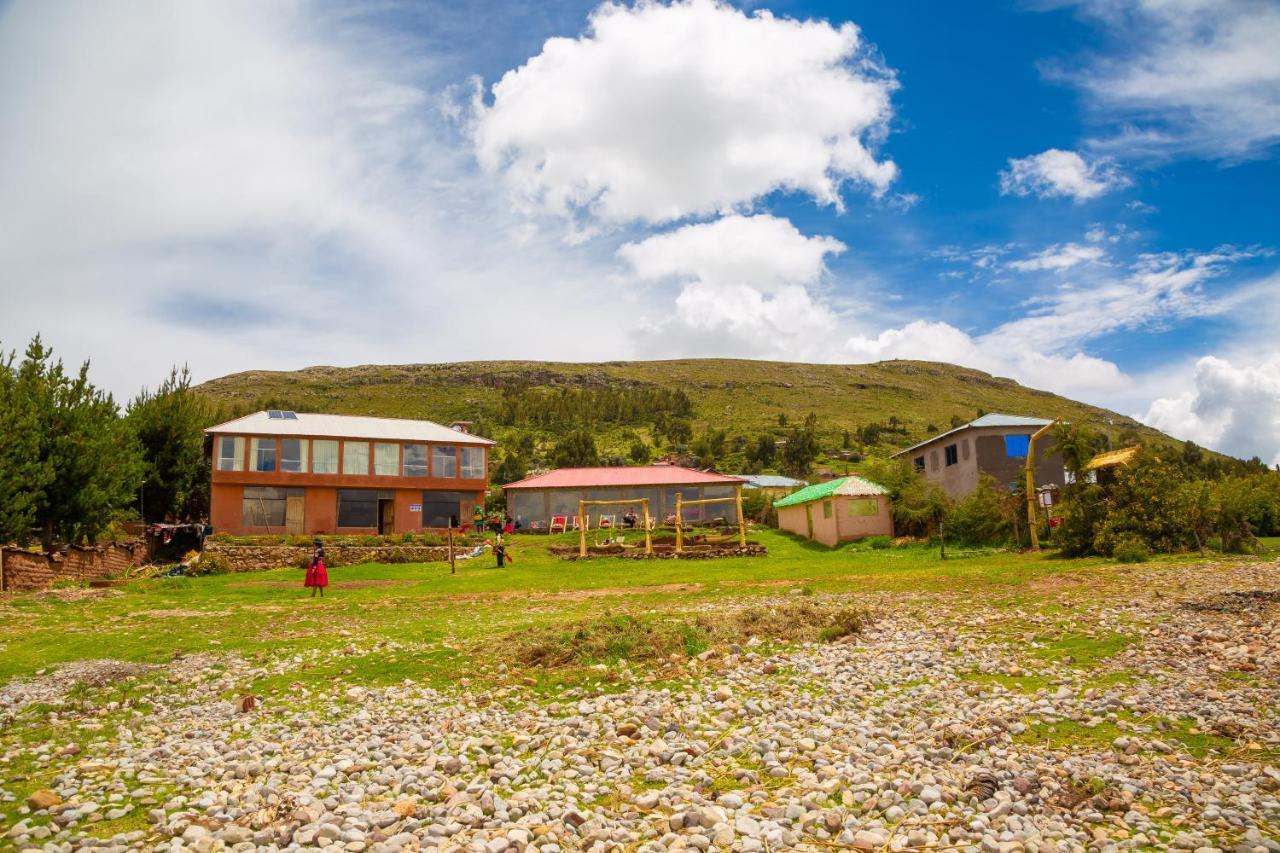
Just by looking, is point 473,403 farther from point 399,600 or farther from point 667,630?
point 667,630

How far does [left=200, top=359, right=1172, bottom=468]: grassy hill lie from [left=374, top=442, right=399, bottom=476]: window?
143ft

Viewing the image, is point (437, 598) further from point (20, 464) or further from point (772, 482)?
point (772, 482)

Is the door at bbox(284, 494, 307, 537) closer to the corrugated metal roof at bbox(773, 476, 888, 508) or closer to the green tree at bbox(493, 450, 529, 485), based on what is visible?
the corrugated metal roof at bbox(773, 476, 888, 508)

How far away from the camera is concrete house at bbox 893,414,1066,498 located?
4681cm

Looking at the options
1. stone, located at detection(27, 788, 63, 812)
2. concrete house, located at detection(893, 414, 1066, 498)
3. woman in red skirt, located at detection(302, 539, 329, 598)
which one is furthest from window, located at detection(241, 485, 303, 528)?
stone, located at detection(27, 788, 63, 812)

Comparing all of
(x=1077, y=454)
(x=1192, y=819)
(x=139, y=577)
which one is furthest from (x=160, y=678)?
(x=1077, y=454)

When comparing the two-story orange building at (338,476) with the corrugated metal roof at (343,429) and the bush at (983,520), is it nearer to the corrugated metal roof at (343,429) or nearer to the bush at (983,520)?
the corrugated metal roof at (343,429)

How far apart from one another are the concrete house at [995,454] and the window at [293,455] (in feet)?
121

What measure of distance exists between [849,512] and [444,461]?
932 inches

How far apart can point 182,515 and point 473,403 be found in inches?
2979

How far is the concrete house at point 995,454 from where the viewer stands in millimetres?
46812

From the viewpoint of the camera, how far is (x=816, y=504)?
146ft

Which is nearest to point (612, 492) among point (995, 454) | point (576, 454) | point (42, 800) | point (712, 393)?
point (576, 454)

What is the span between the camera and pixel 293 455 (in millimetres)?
45719
